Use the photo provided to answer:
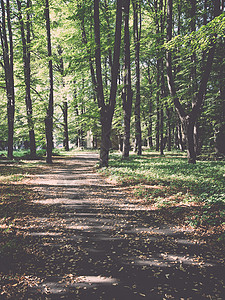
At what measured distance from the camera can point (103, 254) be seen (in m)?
3.55

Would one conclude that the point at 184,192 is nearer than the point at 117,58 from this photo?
Yes

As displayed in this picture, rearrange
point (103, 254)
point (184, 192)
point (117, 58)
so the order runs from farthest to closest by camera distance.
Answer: point (117, 58) → point (184, 192) → point (103, 254)

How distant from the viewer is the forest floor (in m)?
2.71

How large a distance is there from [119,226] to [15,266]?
2.21 metres

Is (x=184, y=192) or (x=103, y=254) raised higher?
(x=184, y=192)

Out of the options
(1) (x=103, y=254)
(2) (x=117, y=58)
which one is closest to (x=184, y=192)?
(1) (x=103, y=254)

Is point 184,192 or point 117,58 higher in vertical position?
point 117,58

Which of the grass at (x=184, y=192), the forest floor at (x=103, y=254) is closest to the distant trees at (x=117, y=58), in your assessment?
the grass at (x=184, y=192)

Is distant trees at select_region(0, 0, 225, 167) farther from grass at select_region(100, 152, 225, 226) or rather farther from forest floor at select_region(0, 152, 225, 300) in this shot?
forest floor at select_region(0, 152, 225, 300)

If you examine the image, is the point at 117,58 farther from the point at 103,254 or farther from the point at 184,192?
the point at 103,254

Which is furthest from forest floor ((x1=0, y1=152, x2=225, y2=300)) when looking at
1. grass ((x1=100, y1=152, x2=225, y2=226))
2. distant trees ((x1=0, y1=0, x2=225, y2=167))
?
distant trees ((x1=0, y1=0, x2=225, y2=167))

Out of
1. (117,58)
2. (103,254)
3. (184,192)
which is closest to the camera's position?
(103,254)

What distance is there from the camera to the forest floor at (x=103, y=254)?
271 cm

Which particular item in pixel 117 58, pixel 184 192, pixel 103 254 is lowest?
pixel 103 254
